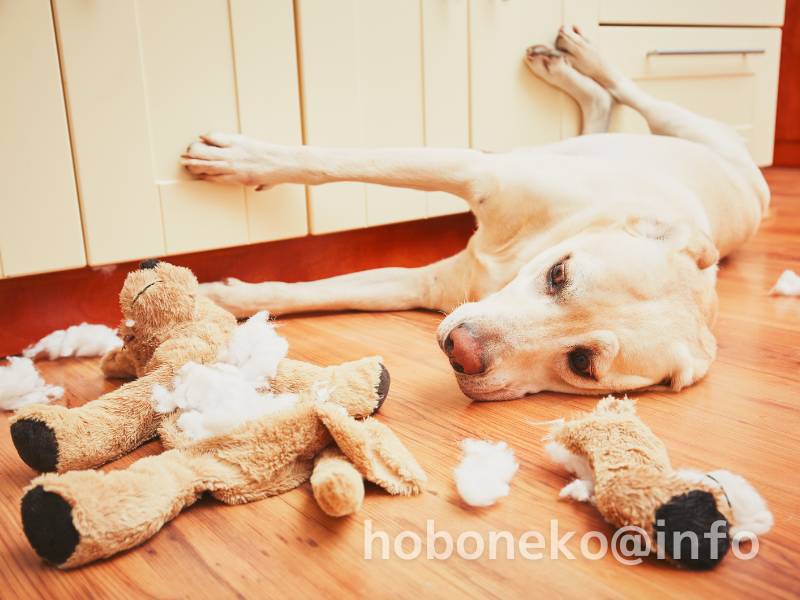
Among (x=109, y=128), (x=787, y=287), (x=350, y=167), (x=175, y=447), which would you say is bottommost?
(x=787, y=287)

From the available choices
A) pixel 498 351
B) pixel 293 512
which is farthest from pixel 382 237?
pixel 293 512

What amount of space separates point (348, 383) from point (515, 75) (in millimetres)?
1538

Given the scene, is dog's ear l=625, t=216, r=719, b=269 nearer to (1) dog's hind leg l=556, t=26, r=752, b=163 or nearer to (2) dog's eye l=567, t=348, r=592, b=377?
(2) dog's eye l=567, t=348, r=592, b=377

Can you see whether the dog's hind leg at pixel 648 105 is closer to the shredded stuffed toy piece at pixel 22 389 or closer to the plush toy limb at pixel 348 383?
the plush toy limb at pixel 348 383

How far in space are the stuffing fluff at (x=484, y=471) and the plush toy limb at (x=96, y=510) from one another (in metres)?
0.38

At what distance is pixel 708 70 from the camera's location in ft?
9.96

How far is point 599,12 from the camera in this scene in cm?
258

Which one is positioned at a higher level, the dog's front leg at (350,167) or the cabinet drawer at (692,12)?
the cabinet drawer at (692,12)

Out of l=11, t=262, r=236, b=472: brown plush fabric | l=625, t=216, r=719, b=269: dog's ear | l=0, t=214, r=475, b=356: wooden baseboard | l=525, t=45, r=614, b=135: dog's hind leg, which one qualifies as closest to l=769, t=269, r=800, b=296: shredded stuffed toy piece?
l=625, t=216, r=719, b=269: dog's ear

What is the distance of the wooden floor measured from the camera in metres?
0.81

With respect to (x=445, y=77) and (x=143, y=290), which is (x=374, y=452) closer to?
(x=143, y=290)

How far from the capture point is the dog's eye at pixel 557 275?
136 centimetres

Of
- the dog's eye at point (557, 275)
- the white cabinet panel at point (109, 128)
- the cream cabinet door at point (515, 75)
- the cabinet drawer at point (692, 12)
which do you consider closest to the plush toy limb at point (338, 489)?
the dog's eye at point (557, 275)

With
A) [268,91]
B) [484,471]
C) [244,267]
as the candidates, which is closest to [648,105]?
[268,91]
